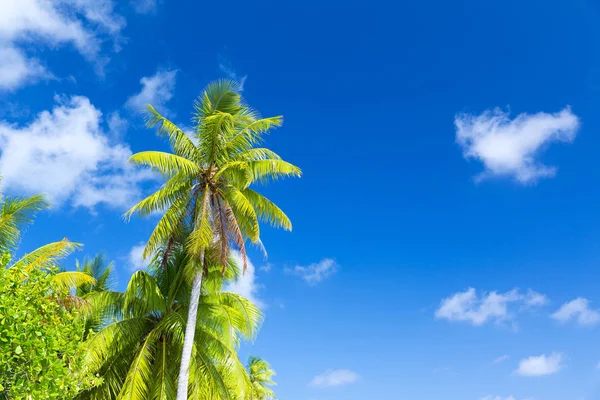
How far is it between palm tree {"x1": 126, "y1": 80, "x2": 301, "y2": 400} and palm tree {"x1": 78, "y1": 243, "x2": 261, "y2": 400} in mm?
1489

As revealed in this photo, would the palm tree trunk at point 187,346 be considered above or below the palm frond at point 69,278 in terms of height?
below

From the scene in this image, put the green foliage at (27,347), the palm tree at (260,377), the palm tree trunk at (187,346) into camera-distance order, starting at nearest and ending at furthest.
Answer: the green foliage at (27,347)
the palm tree trunk at (187,346)
the palm tree at (260,377)

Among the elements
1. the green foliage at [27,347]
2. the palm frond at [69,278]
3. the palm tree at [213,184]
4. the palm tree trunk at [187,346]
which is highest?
the palm tree at [213,184]

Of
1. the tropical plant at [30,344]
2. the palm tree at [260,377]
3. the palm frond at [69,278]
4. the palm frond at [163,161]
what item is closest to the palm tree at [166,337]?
the palm frond at [69,278]

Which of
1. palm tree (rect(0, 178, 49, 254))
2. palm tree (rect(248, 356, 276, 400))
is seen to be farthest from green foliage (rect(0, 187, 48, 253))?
palm tree (rect(248, 356, 276, 400))

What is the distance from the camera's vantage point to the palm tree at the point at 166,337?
16344 millimetres

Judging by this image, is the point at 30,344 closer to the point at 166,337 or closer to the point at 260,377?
the point at 166,337

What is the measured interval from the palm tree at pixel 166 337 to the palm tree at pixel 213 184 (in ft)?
4.89

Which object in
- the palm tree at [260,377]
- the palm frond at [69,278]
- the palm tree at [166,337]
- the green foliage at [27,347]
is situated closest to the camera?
the green foliage at [27,347]

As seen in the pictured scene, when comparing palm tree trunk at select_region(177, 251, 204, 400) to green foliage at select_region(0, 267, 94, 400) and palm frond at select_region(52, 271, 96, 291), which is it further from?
green foliage at select_region(0, 267, 94, 400)

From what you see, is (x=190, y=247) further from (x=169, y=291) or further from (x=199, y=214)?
(x=169, y=291)

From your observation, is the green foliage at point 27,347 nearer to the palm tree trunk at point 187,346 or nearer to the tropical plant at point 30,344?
the tropical plant at point 30,344

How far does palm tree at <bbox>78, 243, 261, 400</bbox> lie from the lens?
1634 cm

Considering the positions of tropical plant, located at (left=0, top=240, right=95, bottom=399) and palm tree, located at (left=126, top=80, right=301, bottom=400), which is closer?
tropical plant, located at (left=0, top=240, right=95, bottom=399)
